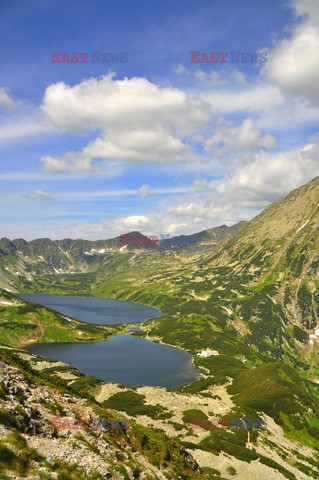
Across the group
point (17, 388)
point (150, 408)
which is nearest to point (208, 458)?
point (150, 408)

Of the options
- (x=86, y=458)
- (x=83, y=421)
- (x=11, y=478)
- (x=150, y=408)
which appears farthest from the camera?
(x=150, y=408)

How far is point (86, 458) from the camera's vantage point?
93.0 feet

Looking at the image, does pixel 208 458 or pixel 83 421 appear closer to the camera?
pixel 83 421

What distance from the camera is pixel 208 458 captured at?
81.6m

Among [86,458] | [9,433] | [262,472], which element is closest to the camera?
[9,433]

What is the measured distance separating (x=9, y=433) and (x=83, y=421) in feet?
37.2

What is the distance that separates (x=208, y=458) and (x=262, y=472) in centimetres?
1386

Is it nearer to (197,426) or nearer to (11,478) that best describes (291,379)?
(197,426)

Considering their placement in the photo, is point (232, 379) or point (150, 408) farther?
point (232, 379)

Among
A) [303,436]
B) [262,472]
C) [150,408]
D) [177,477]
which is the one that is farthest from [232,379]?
[177,477]

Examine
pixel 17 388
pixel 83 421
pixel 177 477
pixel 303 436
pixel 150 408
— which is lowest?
pixel 303 436

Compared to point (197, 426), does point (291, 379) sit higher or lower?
lower

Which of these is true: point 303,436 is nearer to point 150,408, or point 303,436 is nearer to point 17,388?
point 150,408

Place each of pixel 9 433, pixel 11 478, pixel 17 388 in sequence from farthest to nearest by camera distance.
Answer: pixel 17 388
pixel 9 433
pixel 11 478
